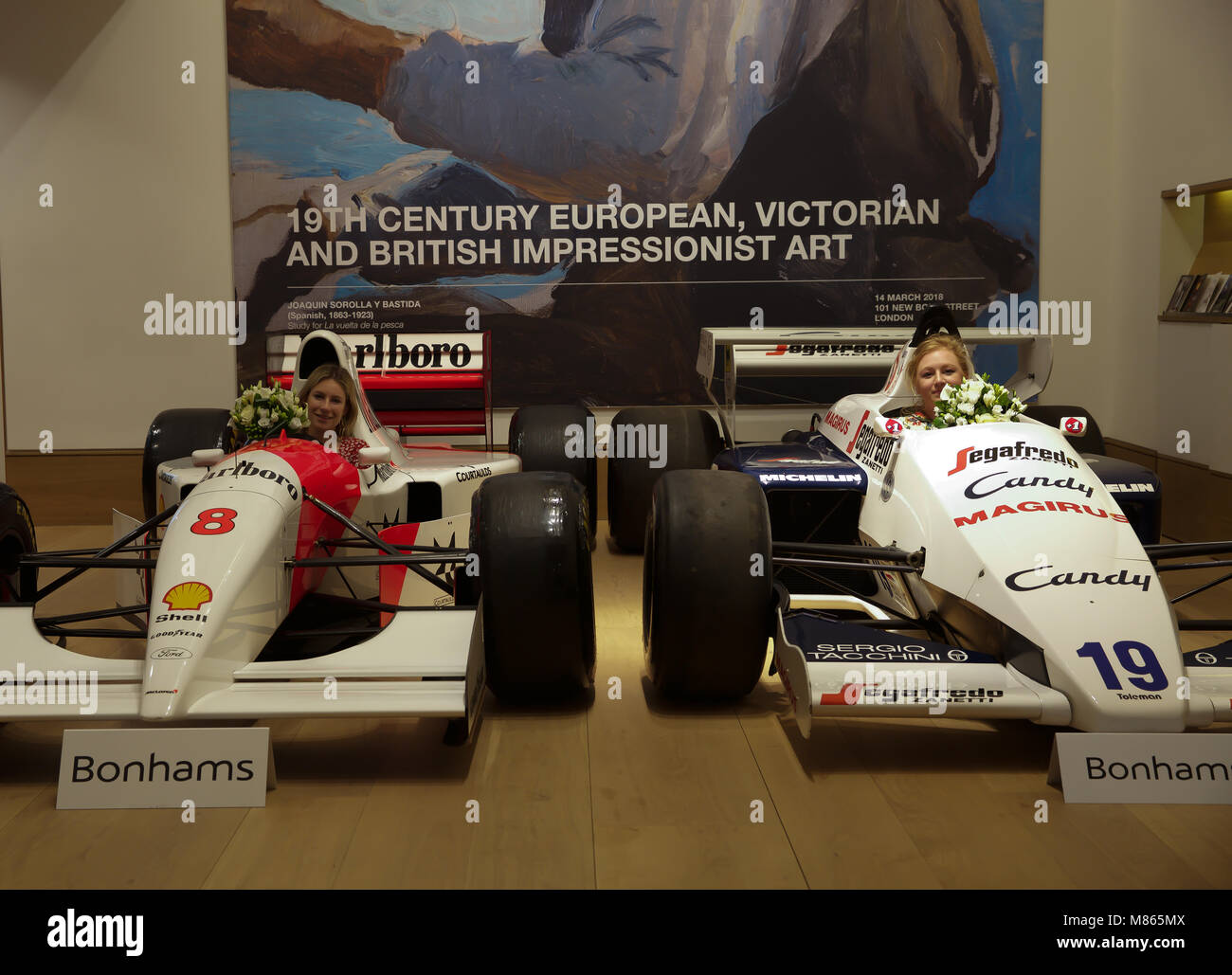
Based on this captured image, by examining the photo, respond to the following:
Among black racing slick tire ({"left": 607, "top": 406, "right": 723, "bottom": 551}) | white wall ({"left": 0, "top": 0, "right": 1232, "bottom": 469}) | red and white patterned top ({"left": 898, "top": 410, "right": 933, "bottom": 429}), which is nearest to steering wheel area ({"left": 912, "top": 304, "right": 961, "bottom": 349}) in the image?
red and white patterned top ({"left": 898, "top": 410, "right": 933, "bottom": 429})

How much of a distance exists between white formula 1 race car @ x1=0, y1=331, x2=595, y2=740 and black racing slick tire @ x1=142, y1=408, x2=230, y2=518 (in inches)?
31.4

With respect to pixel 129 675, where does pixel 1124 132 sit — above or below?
above

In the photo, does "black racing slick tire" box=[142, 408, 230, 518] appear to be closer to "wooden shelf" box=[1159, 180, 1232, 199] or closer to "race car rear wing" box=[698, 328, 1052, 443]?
"race car rear wing" box=[698, 328, 1052, 443]

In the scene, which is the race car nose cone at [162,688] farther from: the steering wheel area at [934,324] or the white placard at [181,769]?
the steering wheel area at [934,324]

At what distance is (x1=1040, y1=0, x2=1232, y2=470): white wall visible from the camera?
5.55 metres

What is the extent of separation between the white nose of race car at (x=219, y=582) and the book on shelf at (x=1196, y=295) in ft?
14.9

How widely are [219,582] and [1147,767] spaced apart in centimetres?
214

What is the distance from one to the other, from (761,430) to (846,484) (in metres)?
2.95

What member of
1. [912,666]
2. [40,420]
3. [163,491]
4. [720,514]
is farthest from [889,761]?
[40,420]

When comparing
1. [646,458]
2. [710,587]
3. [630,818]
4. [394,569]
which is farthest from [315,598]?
[646,458]
